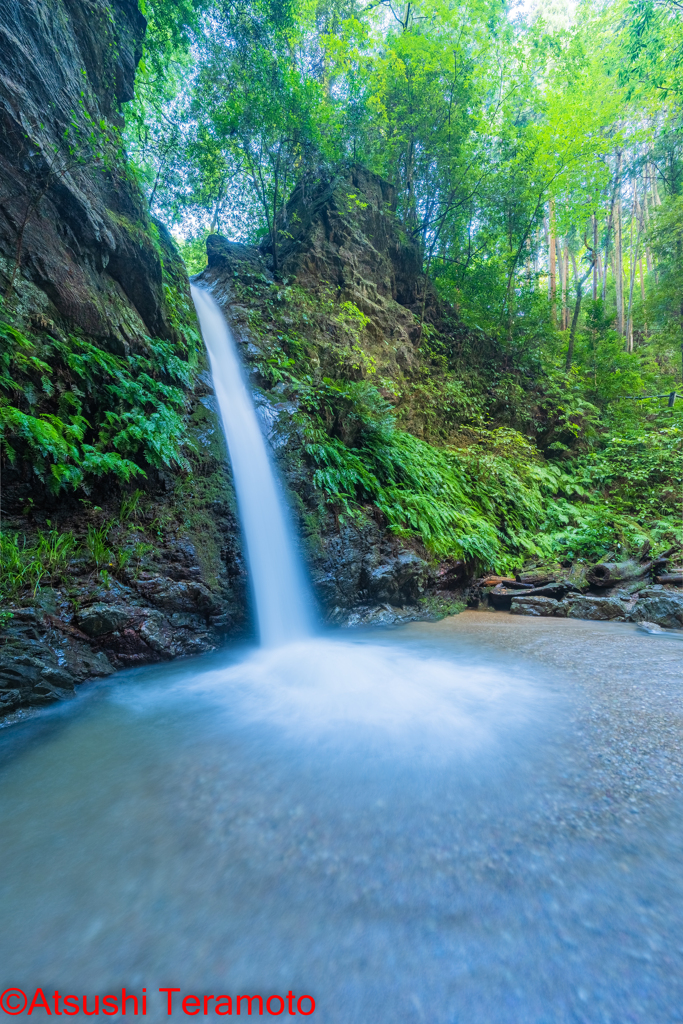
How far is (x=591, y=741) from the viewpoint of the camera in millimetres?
2271

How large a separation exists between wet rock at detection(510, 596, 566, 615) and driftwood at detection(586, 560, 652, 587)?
874 millimetres

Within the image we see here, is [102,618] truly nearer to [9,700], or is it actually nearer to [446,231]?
[9,700]

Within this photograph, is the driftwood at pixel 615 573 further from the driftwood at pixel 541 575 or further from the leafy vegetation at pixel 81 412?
the leafy vegetation at pixel 81 412

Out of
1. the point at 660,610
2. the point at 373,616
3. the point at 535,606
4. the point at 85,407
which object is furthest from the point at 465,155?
the point at 373,616

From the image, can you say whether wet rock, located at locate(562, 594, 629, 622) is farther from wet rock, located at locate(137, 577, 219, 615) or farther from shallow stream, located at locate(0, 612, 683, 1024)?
wet rock, located at locate(137, 577, 219, 615)

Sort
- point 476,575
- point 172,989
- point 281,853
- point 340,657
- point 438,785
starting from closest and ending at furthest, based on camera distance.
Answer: point 172,989 → point 281,853 → point 438,785 → point 340,657 → point 476,575

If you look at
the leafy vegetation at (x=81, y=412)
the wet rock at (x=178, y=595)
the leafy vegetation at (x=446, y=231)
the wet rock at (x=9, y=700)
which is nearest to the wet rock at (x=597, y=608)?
the leafy vegetation at (x=446, y=231)

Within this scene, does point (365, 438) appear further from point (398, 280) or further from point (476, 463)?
point (398, 280)

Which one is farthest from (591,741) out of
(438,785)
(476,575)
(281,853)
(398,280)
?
(398,280)

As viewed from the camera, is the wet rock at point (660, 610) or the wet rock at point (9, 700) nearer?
the wet rock at point (9, 700)

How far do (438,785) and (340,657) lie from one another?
2218mm

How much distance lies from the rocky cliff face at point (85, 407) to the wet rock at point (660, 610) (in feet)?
16.4

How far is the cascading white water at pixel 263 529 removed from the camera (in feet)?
16.3

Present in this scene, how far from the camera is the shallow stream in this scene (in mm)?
1123
